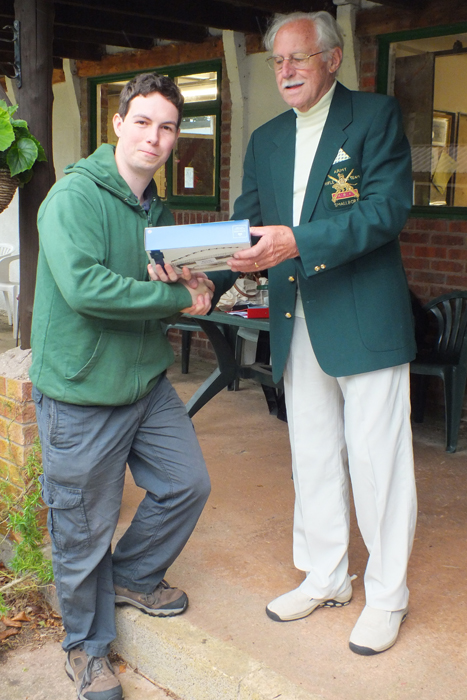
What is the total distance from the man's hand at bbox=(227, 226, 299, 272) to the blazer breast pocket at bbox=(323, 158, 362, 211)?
0.26 m

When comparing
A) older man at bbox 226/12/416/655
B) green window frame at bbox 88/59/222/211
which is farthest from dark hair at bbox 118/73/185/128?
green window frame at bbox 88/59/222/211

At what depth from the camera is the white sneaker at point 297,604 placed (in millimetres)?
2816

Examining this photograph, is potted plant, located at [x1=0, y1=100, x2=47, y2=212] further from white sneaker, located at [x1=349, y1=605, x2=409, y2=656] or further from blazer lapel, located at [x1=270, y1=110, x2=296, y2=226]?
white sneaker, located at [x1=349, y1=605, x2=409, y2=656]

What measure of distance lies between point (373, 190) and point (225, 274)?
0.62m

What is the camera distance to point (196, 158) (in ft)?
24.7

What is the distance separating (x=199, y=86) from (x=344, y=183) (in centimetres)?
524

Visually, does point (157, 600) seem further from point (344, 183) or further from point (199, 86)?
point (199, 86)

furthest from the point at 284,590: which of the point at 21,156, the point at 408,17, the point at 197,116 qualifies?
the point at 197,116

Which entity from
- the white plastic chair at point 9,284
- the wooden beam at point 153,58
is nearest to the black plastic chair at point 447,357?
the wooden beam at point 153,58

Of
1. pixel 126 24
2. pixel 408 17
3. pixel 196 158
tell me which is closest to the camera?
pixel 408 17

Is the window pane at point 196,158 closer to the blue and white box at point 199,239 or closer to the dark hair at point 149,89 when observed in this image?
the dark hair at point 149,89

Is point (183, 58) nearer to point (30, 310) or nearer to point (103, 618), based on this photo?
point (30, 310)

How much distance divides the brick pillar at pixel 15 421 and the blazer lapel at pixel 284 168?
4.51 ft

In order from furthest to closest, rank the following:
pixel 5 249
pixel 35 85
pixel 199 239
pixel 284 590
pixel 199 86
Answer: pixel 5 249, pixel 199 86, pixel 35 85, pixel 284 590, pixel 199 239
